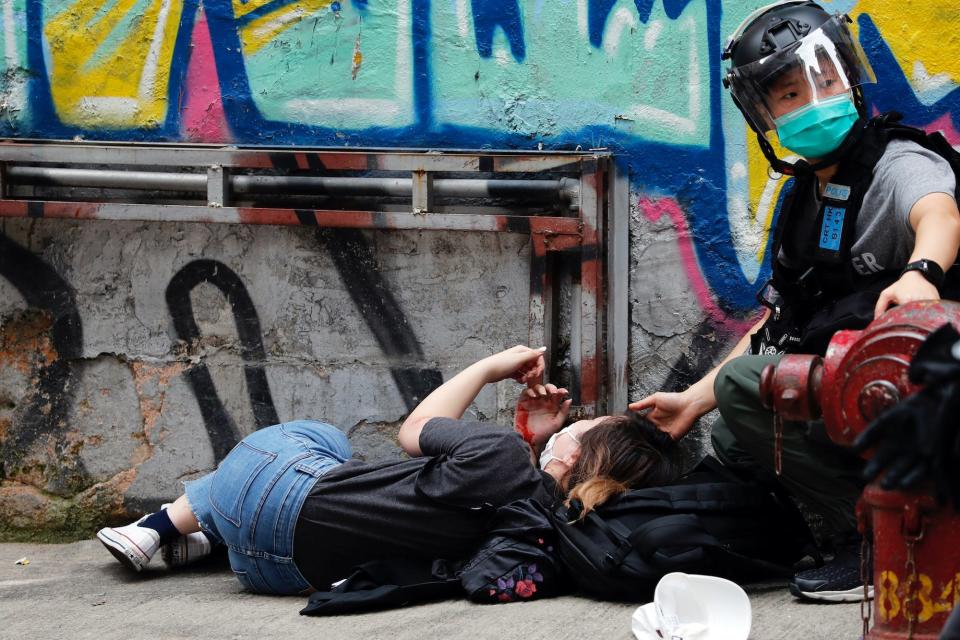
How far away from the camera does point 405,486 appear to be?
2.91 m

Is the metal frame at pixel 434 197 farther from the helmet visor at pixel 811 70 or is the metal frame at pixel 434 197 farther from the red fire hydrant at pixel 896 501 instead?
the red fire hydrant at pixel 896 501

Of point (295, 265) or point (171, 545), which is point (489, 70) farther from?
point (171, 545)

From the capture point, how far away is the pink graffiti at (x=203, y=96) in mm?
3797

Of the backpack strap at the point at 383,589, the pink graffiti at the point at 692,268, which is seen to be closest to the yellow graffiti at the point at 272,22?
the pink graffiti at the point at 692,268

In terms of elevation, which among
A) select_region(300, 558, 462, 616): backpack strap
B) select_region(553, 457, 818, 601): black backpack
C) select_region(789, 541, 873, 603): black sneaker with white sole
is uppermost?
select_region(553, 457, 818, 601): black backpack

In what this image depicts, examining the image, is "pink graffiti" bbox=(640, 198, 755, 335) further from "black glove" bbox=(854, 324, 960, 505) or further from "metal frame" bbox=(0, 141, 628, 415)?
"black glove" bbox=(854, 324, 960, 505)

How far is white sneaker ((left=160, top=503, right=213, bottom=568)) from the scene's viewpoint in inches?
134

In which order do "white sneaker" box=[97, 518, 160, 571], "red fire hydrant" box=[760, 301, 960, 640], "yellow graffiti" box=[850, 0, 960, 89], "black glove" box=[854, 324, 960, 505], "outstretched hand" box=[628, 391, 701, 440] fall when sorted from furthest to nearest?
"yellow graffiti" box=[850, 0, 960, 89]
"white sneaker" box=[97, 518, 160, 571]
"outstretched hand" box=[628, 391, 701, 440]
"red fire hydrant" box=[760, 301, 960, 640]
"black glove" box=[854, 324, 960, 505]

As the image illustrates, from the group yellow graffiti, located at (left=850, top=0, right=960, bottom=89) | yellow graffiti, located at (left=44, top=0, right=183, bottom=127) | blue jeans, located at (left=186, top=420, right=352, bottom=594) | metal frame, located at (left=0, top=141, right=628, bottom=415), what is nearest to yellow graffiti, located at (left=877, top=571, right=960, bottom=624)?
blue jeans, located at (left=186, top=420, right=352, bottom=594)

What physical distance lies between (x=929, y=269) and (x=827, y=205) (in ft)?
2.03

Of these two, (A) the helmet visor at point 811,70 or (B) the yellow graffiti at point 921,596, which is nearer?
(B) the yellow graffiti at point 921,596

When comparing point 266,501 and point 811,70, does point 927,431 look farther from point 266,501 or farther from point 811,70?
point 266,501

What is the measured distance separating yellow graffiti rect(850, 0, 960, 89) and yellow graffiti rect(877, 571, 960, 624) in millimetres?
2124

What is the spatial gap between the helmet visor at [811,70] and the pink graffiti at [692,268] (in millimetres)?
799
